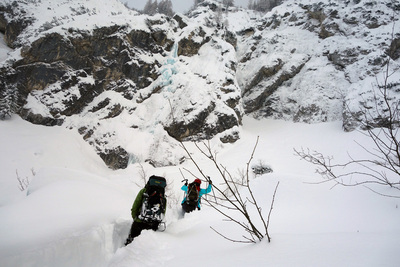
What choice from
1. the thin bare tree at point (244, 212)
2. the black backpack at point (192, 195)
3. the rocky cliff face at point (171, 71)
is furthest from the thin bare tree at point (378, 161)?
the rocky cliff face at point (171, 71)

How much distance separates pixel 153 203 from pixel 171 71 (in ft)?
66.2

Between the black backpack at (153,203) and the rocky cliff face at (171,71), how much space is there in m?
11.7

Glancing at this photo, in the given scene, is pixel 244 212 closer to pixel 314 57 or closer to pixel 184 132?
pixel 184 132

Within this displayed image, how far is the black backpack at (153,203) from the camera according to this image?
12.6 feet

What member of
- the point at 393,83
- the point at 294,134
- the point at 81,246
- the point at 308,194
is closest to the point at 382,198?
the point at 308,194

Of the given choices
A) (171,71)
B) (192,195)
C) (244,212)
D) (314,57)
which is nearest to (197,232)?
(192,195)

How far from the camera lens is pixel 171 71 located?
2209 cm

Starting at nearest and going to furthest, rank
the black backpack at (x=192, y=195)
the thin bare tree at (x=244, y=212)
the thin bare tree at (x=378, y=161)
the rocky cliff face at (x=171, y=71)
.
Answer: the thin bare tree at (x=244, y=212)
the thin bare tree at (x=378, y=161)
the black backpack at (x=192, y=195)
the rocky cliff face at (x=171, y=71)

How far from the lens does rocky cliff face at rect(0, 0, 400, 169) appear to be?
1825 cm

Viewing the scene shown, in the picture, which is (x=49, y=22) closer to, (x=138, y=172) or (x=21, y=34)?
(x=21, y=34)

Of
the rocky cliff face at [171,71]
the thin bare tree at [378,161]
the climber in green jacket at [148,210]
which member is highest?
the rocky cliff face at [171,71]

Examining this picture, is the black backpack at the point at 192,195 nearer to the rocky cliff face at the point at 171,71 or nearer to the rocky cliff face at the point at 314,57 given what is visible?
the rocky cliff face at the point at 171,71

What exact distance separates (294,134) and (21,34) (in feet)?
106

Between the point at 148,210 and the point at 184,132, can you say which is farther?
the point at 184,132
